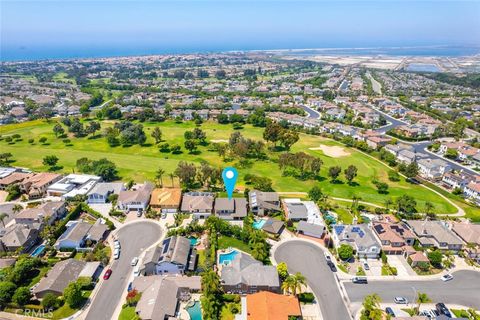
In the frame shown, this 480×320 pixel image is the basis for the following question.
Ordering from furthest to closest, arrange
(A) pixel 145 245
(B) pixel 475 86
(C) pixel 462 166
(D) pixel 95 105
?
1. (B) pixel 475 86
2. (D) pixel 95 105
3. (C) pixel 462 166
4. (A) pixel 145 245

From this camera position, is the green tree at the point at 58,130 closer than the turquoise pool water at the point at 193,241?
No

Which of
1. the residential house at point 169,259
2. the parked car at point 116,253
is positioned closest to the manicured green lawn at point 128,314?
the residential house at point 169,259

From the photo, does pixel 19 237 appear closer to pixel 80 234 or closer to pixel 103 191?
pixel 80 234

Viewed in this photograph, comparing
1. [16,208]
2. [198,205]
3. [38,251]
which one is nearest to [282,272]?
[198,205]

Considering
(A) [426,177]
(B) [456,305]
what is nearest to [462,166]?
(A) [426,177]

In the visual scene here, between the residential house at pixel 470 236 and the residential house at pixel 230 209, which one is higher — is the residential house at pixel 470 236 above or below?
below

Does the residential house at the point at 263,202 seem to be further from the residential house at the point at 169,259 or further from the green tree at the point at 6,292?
the green tree at the point at 6,292

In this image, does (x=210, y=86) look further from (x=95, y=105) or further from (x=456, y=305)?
(x=456, y=305)
